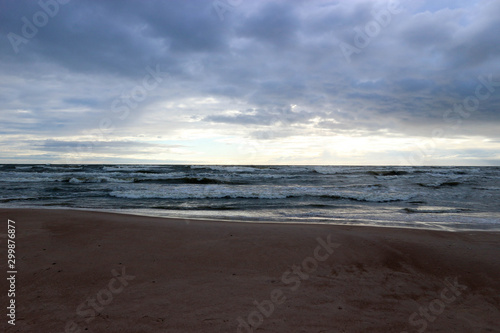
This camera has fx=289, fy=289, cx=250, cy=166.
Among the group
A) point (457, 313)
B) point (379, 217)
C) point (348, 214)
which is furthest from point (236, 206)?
point (457, 313)

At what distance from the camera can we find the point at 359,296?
3.73m

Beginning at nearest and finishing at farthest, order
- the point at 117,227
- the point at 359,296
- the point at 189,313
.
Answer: the point at 189,313, the point at 359,296, the point at 117,227

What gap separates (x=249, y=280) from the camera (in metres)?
4.06

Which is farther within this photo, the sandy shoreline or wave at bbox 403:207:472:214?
wave at bbox 403:207:472:214

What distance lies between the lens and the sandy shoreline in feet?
10.1

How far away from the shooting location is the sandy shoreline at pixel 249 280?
10.1 ft

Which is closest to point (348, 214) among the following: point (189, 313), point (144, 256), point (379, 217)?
point (379, 217)

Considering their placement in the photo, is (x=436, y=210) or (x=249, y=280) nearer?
(x=249, y=280)

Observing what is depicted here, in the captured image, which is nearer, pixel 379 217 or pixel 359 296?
pixel 359 296

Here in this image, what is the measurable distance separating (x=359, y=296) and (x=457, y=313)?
3.69 ft

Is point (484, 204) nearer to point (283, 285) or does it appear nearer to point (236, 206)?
point (236, 206)

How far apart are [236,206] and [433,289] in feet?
30.7

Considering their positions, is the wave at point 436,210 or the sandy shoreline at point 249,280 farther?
the wave at point 436,210

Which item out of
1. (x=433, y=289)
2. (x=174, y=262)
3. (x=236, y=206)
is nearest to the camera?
(x=433, y=289)
